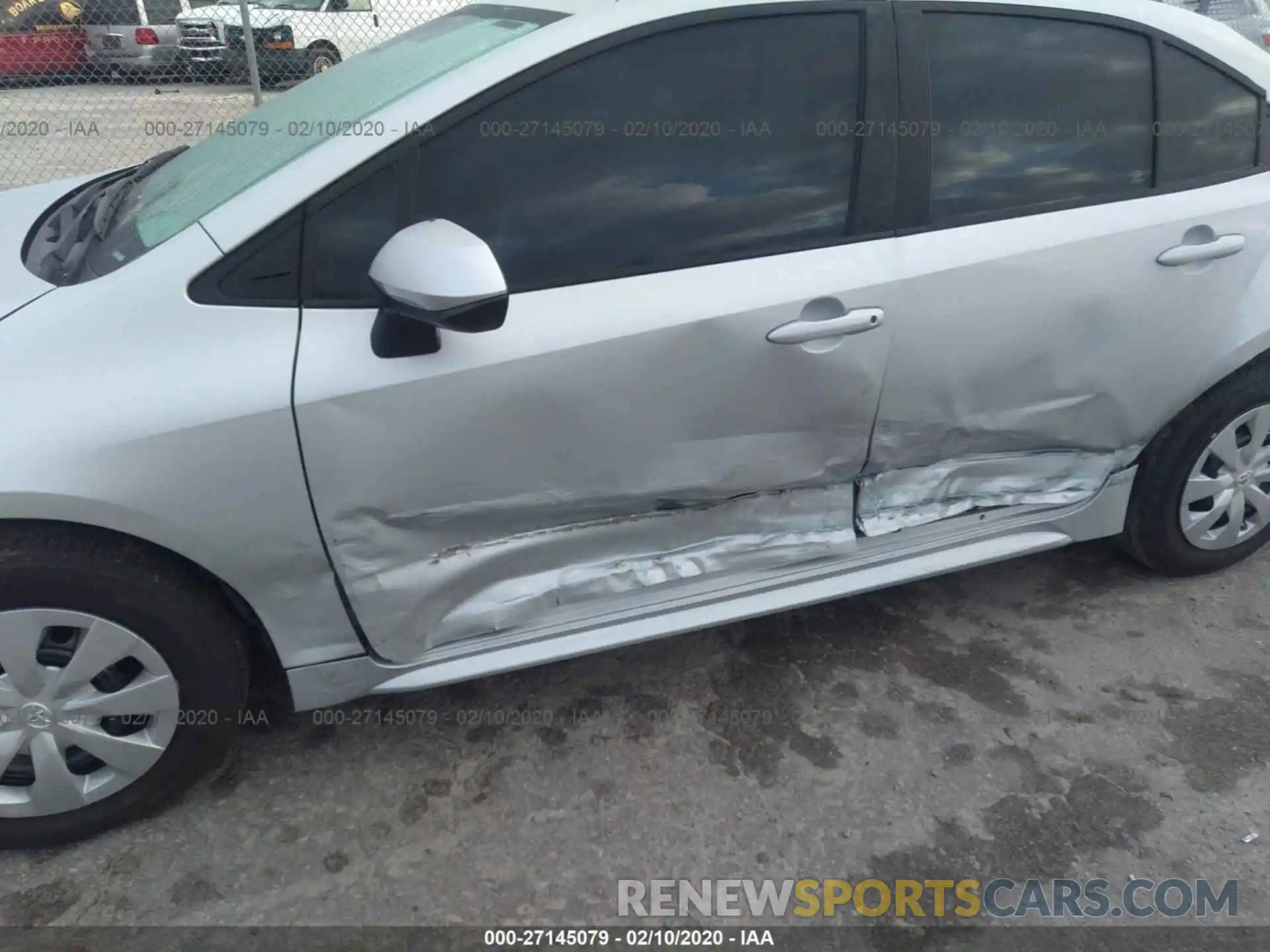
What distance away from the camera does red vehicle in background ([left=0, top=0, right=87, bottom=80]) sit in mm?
7332

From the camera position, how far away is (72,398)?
1.67 meters

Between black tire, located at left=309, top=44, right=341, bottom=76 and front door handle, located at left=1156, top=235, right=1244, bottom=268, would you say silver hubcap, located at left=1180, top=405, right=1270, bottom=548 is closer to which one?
front door handle, located at left=1156, top=235, right=1244, bottom=268

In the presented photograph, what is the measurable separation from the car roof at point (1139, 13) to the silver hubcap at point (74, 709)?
5.24ft

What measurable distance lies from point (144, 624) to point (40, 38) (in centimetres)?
776

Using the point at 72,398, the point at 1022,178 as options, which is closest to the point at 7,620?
the point at 72,398

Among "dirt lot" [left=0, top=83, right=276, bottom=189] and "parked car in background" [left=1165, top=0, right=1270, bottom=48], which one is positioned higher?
"parked car in background" [left=1165, top=0, right=1270, bottom=48]

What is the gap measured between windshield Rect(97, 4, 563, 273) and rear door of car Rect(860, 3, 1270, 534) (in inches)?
38.1

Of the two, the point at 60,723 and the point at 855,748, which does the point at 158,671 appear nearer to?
the point at 60,723

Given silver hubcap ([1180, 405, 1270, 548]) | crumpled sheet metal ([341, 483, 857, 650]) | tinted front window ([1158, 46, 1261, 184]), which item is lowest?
silver hubcap ([1180, 405, 1270, 548])

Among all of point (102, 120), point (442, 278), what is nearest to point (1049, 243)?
point (442, 278)

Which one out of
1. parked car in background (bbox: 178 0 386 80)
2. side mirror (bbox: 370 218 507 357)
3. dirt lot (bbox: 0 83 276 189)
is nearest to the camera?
side mirror (bbox: 370 218 507 357)

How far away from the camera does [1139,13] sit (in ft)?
7.66

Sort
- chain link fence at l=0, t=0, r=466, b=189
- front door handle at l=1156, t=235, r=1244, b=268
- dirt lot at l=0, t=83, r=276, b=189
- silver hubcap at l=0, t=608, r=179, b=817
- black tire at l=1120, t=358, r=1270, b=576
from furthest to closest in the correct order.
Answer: chain link fence at l=0, t=0, r=466, b=189
dirt lot at l=0, t=83, r=276, b=189
black tire at l=1120, t=358, r=1270, b=576
front door handle at l=1156, t=235, r=1244, b=268
silver hubcap at l=0, t=608, r=179, b=817

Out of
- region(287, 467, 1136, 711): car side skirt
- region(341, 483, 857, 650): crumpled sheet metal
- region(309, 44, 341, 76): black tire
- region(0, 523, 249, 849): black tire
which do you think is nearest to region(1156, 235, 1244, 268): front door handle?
region(287, 467, 1136, 711): car side skirt
